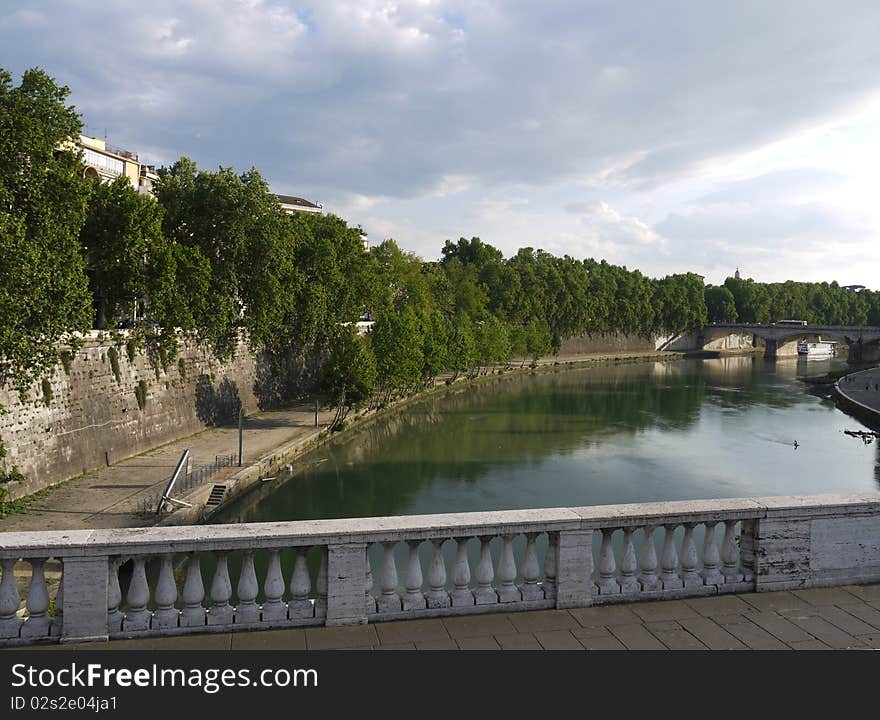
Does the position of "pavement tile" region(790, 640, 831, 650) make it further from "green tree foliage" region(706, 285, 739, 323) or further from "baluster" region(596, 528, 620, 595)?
"green tree foliage" region(706, 285, 739, 323)

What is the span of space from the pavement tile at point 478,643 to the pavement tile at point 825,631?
2.13 meters

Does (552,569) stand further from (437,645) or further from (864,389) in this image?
(864,389)

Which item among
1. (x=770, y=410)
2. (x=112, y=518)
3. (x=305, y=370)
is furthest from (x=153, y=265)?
(x=770, y=410)

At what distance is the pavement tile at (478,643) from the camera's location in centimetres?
458

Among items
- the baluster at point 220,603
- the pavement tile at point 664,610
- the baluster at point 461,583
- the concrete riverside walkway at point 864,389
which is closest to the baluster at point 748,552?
the pavement tile at point 664,610

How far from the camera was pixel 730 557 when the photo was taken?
5617 mm

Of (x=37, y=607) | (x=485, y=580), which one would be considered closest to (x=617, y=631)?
(x=485, y=580)

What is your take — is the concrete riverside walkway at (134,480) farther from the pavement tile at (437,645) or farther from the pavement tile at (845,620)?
the pavement tile at (845,620)

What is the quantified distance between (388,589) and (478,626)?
655 mm

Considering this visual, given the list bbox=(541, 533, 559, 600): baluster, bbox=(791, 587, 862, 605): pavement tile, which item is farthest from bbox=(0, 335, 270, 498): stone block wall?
bbox=(791, 587, 862, 605): pavement tile

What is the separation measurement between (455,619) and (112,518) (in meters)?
15.8

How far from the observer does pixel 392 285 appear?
190ft
